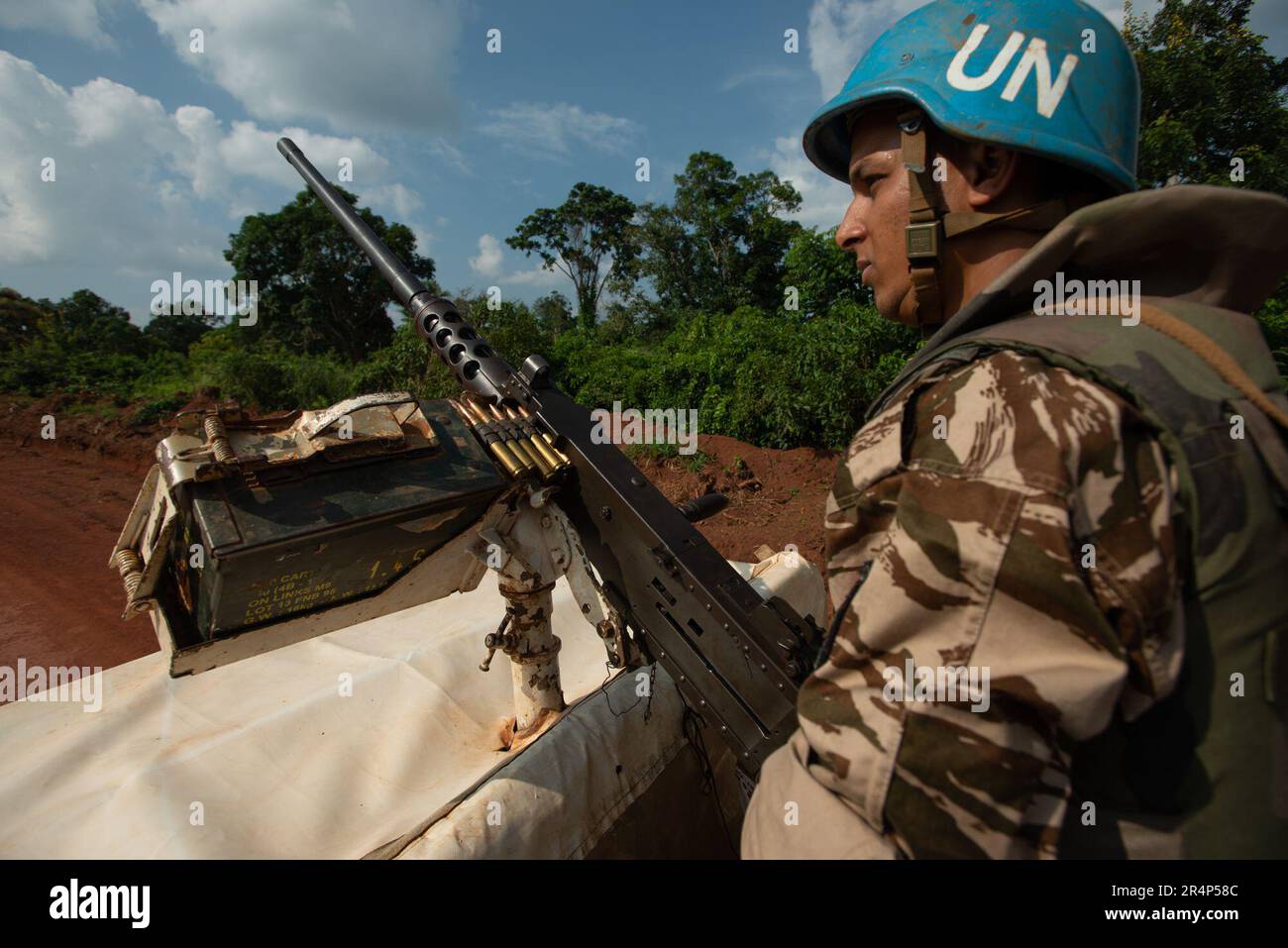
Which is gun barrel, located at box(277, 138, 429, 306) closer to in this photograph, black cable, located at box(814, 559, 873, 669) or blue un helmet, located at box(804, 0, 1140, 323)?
blue un helmet, located at box(804, 0, 1140, 323)

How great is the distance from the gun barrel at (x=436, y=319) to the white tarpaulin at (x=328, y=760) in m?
1.59

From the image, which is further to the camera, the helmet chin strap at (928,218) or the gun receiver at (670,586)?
the gun receiver at (670,586)

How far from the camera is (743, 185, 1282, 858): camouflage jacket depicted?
2.74 feet

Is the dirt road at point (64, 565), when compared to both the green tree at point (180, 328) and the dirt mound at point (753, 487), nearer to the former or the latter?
the dirt mound at point (753, 487)

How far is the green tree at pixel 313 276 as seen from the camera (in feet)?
81.0

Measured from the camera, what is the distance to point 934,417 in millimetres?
987

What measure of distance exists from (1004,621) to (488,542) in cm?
206

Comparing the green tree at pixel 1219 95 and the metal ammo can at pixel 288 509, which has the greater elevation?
the green tree at pixel 1219 95

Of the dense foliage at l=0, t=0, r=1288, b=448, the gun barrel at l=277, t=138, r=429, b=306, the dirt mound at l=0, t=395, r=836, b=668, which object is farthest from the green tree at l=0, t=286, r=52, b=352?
the gun barrel at l=277, t=138, r=429, b=306

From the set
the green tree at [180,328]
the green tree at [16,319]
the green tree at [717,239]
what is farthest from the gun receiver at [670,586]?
the green tree at [180,328]

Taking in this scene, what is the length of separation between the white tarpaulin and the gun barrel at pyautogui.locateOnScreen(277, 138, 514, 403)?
1.59 metres

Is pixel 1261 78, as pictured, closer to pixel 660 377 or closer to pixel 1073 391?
pixel 660 377
